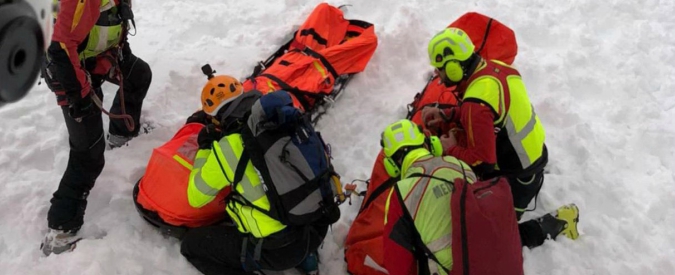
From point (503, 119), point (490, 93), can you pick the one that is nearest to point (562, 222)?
point (503, 119)

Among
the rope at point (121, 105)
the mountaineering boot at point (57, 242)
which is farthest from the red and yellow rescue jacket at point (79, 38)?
the mountaineering boot at point (57, 242)

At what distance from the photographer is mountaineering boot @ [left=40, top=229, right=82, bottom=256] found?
11.6 feet

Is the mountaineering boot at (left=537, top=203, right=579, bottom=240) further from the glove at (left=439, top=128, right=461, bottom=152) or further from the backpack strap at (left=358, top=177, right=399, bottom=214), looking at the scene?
the backpack strap at (left=358, top=177, right=399, bottom=214)

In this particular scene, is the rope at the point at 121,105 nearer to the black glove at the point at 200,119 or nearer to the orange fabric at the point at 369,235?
the black glove at the point at 200,119

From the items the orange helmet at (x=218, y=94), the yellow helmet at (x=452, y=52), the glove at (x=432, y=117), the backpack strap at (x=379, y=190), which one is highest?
the yellow helmet at (x=452, y=52)

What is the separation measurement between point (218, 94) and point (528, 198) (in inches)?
94.0

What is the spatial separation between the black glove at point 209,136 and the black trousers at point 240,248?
55 cm

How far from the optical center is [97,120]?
139 inches

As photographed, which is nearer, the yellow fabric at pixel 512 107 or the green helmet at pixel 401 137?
the green helmet at pixel 401 137

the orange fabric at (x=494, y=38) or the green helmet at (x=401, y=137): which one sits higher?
the green helmet at (x=401, y=137)

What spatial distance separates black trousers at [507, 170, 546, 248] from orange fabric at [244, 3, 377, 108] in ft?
6.46


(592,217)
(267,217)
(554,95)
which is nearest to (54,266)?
(267,217)

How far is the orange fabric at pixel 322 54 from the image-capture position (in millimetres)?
4855

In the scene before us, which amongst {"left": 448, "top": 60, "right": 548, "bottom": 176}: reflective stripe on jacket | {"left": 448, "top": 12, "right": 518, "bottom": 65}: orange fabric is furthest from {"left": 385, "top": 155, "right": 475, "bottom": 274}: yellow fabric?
{"left": 448, "top": 12, "right": 518, "bottom": 65}: orange fabric
